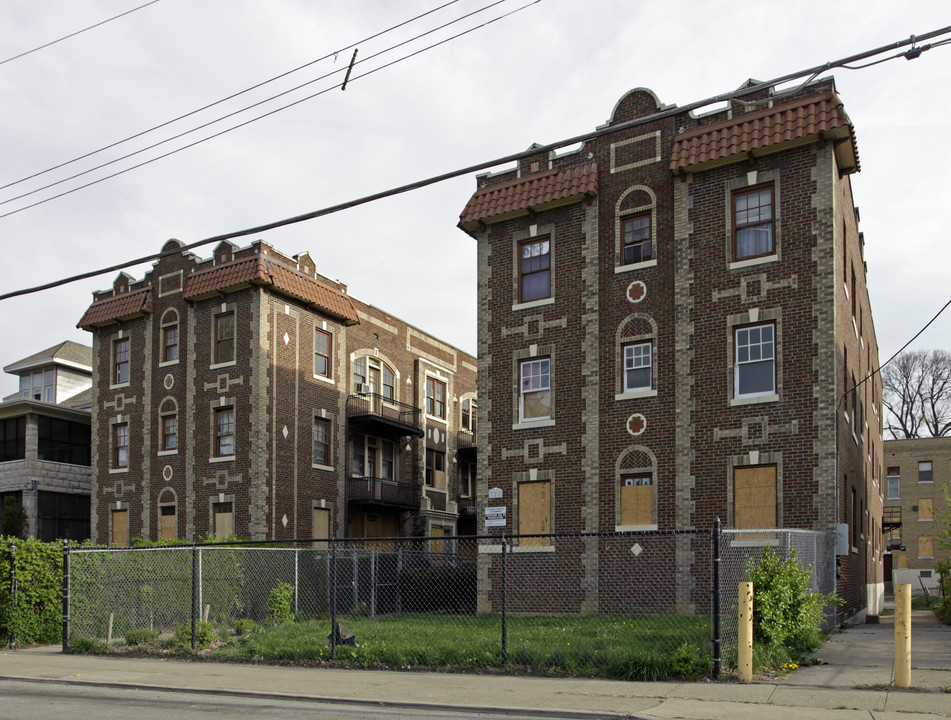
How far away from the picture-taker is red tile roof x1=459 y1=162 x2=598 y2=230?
75.9 ft

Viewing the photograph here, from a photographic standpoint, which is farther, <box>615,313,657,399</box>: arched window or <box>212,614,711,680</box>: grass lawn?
<box>615,313,657,399</box>: arched window

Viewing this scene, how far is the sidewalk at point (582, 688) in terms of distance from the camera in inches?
403

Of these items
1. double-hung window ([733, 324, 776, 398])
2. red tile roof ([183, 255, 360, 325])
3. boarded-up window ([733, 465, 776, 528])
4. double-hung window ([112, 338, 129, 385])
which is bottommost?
boarded-up window ([733, 465, 776, 528])

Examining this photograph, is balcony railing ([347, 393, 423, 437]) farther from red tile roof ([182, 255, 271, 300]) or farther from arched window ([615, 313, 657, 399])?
arched window ([615, 313, 657, 399])

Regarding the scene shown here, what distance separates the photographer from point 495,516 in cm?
2366

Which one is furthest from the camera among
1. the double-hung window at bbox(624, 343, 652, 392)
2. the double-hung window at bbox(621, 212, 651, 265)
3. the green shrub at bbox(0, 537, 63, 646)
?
the double-hung window at bbox(621, 212, 651, 265)

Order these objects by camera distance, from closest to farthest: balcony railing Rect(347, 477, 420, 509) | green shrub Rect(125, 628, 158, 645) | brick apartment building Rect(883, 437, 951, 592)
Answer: green shrub Rect(125, 628, 158, 645) → balcony railing Rect(347, 477, 420, 509) → brick apartment building Rect(883, 437, 951, 592)

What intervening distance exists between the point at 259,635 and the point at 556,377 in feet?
32.4

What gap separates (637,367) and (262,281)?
13437mm

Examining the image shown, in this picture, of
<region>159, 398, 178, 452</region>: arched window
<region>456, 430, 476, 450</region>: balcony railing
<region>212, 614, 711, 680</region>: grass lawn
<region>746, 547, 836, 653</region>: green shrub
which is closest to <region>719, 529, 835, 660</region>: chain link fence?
<region>746, 547, 836, 653</region>: green shrub

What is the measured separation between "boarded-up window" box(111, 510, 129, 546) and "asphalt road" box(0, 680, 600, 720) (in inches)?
793

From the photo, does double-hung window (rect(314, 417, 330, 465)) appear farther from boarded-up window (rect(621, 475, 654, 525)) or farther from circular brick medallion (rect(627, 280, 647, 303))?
circular brick medallion (rect(627, 280, 647, 303))

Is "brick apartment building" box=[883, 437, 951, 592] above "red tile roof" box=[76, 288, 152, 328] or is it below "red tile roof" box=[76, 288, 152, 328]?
below

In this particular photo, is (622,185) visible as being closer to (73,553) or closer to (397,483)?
(73,553)
